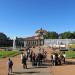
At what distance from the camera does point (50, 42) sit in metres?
143

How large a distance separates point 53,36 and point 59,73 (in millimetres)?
168765

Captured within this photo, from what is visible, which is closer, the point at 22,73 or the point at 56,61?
the point at 22,73

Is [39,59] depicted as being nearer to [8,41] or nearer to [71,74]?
[71,74]

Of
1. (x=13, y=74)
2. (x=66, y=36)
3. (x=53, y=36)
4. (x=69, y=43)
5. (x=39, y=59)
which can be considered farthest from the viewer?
(x=53, y=36)

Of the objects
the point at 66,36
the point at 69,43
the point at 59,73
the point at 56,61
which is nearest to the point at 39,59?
the point at 56,61

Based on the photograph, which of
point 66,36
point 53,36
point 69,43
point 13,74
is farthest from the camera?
point 53,36

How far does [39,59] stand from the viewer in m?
30.6

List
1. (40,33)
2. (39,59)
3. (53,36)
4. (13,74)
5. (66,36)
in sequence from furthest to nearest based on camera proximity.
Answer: (53,36) < (66,36) < (40,33) < (39,59) < (13,74)

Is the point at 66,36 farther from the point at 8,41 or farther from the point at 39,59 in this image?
the point at 39,59

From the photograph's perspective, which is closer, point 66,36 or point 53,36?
point 66,36

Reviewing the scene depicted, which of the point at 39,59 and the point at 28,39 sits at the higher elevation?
the point at 28,39

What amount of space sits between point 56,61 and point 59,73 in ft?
25.5

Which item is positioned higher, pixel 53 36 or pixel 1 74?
pixel 53 36

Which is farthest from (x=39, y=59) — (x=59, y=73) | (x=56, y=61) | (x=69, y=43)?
(x=69, y=43)
